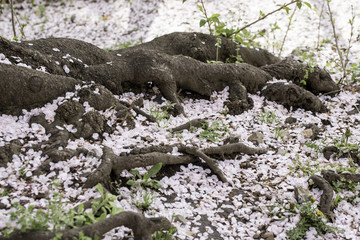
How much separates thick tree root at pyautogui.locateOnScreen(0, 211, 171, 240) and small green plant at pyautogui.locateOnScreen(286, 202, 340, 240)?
1.38 m

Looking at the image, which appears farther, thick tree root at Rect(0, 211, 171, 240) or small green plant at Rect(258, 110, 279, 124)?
small green plant at Rect(258, 110, 279, 124)

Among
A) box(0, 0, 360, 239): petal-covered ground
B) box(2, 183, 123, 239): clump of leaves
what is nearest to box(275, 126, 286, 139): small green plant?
box(0, 0, 360, 239): petal-covered ground

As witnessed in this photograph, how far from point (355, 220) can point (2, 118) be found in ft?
14.3

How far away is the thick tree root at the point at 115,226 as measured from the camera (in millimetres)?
2518

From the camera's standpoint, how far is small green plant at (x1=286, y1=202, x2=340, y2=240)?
3.38 meters

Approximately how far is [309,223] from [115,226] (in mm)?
2131

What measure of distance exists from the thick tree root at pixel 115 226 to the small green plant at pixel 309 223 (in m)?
1.38

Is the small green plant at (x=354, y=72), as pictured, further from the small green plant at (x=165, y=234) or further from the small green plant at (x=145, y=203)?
the small green plant at (x=165, y=234)

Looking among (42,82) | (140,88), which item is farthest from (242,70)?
(42,82)

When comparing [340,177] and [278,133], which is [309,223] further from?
[278,133]

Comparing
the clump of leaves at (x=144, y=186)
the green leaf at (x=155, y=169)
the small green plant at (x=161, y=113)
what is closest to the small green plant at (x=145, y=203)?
the clump of leaves at (x=144, y=186)

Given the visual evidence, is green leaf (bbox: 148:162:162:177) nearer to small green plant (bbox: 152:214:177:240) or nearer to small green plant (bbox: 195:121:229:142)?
small green plant (bbox: 152:214:177:240)

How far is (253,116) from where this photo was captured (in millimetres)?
5625

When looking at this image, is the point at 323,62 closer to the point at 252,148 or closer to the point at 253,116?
the point at 253,116
